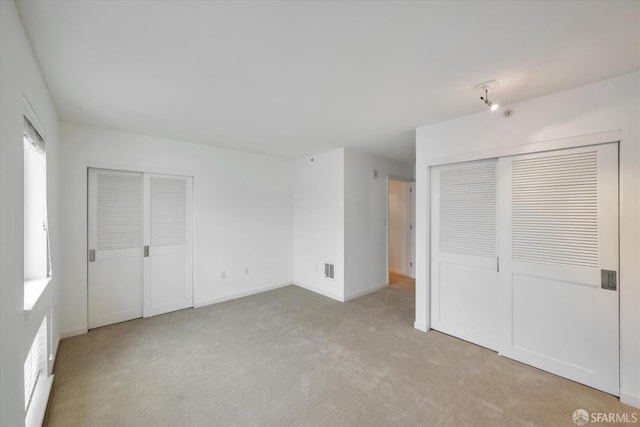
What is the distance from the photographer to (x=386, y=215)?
16.6ft

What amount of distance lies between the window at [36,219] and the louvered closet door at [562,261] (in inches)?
170

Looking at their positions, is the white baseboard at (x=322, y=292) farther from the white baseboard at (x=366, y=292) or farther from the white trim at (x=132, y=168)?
the white trim at (x=132, y=168)

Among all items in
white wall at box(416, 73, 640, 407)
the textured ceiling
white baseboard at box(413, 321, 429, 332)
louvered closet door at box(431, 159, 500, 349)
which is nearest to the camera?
the textured ceiling

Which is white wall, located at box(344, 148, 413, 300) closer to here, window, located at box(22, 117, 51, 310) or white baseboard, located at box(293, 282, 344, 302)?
white baseboard, located at box(293, 282, 344, 302)

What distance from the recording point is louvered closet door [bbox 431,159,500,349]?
9.09 ft

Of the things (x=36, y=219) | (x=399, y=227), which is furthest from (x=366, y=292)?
(x=36, y=219)

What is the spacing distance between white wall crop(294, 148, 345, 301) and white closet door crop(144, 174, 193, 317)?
200 cm

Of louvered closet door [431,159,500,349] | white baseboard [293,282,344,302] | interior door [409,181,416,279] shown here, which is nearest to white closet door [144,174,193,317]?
white baseboard [293,282,344,302]

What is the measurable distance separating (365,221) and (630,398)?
334 cm

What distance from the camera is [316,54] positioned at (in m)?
1.77

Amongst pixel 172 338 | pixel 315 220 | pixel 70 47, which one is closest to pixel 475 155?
pixel 315 220

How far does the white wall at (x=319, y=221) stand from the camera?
4.33m

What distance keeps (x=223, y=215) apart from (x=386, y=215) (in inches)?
120

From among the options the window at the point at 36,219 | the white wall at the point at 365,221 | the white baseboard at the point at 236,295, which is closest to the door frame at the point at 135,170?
the white baseboard at the point at 236,295
